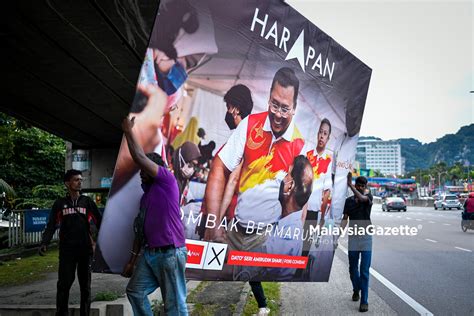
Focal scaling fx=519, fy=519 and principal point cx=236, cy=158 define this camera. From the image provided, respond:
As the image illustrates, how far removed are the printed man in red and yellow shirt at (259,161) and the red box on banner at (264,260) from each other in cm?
8

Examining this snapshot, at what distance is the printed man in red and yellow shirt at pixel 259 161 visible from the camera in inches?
188

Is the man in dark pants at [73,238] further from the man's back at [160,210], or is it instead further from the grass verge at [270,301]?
the grass verge at [270,301]

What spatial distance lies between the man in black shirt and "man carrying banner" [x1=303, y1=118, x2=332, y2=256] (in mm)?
1139

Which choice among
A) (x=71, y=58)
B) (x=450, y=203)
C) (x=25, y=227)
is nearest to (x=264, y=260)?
(x=71, y=58)

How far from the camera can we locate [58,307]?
222 inches

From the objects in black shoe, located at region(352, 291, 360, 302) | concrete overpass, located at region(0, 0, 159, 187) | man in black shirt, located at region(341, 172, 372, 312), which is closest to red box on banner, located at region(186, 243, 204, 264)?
man in black shirt, located at region(341, 172, 372, 312)

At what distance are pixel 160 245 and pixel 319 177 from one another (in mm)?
2379

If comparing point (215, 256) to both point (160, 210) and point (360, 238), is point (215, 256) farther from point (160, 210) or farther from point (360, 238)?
point (360, 238)

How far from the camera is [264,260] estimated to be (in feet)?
17.1

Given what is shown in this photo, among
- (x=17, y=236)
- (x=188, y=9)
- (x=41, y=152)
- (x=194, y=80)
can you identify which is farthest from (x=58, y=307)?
(x=41, y=152)

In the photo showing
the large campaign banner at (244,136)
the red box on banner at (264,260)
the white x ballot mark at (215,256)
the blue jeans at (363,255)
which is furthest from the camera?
the blue jeans at (363,255)

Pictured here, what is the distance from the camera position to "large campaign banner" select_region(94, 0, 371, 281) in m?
4.25

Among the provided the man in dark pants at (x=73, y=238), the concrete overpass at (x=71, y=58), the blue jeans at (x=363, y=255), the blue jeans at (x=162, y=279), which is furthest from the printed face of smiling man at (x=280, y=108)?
the blue jeans at (x=363, y=255)

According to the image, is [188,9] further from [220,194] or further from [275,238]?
[275,238]
